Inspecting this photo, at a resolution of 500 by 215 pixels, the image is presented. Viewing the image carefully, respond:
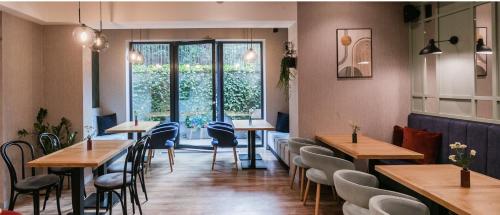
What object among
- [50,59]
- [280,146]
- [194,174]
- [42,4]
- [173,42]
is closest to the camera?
[42,4]

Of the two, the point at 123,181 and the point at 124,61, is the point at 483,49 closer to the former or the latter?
the point at 123,181

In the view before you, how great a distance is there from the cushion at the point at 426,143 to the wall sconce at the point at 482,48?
1.09 m

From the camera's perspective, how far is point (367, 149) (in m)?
3.90

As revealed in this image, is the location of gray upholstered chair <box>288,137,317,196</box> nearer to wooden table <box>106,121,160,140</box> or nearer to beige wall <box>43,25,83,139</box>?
wooden table <box>106,121,160,140</box>

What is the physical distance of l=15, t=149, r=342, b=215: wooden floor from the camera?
4.16m

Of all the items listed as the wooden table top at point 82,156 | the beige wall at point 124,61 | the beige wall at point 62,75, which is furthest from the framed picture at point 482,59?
the beige wall at point 62,75

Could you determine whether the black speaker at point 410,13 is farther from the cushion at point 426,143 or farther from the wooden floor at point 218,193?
the wooden floor at point 218,193

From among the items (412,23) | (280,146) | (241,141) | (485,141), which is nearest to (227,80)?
(241,141)

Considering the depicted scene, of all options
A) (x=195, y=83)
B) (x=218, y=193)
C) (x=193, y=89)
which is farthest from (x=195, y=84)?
(x=218, y=193)

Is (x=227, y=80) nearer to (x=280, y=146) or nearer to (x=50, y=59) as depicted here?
(x=280, y=146)

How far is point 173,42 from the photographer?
817 centimetres

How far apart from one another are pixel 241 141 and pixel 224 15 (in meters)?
4.08

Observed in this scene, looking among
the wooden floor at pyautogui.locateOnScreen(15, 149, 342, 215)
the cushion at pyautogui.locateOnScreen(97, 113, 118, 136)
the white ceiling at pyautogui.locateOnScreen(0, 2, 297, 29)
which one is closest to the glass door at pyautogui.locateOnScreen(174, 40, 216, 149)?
the cushion at pyautogui.locateOnScreen(97, 113, 118, 136)

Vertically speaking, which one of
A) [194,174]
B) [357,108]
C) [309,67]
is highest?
[309,67]
